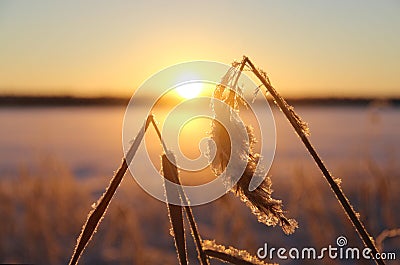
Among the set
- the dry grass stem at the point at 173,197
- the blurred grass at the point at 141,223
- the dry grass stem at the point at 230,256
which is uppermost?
the blurred grass at the point at 141,223

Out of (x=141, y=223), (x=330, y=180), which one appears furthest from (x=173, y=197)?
(x=141, y=223)

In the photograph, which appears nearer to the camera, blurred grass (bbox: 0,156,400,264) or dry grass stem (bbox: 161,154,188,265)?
dry grass stem (bbox: 161,154,188,265)

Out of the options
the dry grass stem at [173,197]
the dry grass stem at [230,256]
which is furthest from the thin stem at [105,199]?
the dry grass stem at [230,256]

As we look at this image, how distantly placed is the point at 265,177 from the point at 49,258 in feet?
12.0

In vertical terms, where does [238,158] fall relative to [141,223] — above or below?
below

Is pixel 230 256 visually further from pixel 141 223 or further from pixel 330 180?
pixel 141 223

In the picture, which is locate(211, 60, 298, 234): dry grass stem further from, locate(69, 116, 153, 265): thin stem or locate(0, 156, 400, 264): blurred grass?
locate(0, 156, 400, 264): blurred grass

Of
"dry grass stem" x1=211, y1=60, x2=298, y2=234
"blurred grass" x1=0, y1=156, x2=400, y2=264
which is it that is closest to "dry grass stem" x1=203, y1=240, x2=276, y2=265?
"dry grass stem" x1=211, y1=60, x2=298, y2=234

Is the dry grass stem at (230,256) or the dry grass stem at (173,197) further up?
the dry grass stem at (173,197)

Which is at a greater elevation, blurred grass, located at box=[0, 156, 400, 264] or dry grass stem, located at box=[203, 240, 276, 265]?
blurred grass, located at box=[0, 156, 400, 264]


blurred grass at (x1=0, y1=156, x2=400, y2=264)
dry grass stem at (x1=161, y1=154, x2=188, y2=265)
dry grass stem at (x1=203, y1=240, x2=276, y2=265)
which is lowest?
dry grass stem at (x1=203, y1=240, x2=276, y2=265)

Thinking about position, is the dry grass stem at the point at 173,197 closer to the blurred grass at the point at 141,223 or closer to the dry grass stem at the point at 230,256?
the dry grass stem at the point at 230,256

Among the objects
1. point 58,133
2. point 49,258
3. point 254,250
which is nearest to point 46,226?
point 49,258

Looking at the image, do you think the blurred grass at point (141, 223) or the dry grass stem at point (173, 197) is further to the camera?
the blurred grass at point (141, 223)
